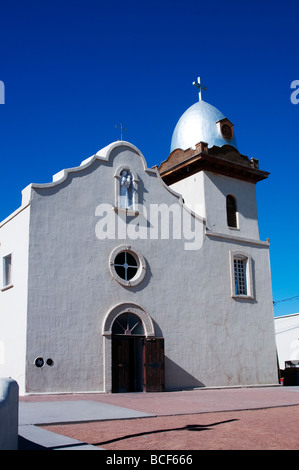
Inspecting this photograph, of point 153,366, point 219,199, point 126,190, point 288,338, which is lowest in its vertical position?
point 153,366

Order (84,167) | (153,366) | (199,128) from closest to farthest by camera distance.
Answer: (153,366), (84,167), (199,128)

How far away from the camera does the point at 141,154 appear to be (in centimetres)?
2203

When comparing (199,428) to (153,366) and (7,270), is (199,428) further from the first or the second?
(7,270)

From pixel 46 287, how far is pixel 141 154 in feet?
23.8

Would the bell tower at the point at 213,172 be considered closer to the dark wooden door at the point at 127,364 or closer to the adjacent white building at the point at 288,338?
the dark wooden door at the point at 127,364

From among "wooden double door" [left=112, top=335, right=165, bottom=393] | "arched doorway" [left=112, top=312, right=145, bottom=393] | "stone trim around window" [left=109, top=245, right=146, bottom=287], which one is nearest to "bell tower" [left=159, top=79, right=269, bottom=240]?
"stone trim around window" [left=109, top=245, right=146, bottom=287]

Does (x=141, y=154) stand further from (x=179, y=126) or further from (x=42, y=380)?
(x=42, y=380)

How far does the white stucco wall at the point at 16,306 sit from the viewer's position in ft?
58.0

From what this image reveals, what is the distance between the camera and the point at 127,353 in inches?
767

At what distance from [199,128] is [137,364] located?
1256 cm

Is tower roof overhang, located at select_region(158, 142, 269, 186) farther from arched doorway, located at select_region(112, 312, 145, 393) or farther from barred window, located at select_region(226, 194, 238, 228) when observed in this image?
arched doorway, located at select_region(112, 312, 145, 393)

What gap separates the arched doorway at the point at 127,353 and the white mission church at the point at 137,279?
0.16 feet

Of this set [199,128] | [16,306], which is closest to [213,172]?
[199,128]
